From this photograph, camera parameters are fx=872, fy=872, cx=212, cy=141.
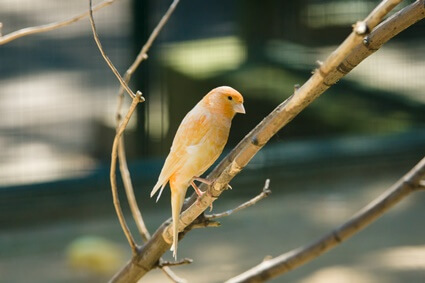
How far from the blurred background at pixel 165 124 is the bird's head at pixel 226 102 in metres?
2.49

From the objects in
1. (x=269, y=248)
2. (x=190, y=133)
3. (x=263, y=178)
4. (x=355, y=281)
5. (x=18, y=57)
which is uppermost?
(x=18, y=57)

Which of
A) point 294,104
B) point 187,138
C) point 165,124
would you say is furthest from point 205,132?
point 165,124

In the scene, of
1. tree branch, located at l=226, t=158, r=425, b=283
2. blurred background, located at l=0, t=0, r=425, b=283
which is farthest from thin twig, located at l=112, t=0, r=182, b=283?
blurred background, located at l=0, t=0, r=425, b=283

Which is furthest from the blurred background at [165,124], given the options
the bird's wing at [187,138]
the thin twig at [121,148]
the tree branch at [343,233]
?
the bird's wing at [187,138]

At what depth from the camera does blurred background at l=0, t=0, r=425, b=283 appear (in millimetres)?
4113

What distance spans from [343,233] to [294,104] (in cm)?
50

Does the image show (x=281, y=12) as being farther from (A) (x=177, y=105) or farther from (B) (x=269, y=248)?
(B) (x=269, y=248)

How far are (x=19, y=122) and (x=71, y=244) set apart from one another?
679 mm

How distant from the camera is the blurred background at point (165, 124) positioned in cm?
411

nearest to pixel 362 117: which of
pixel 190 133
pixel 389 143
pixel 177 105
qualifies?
pixel 389 143

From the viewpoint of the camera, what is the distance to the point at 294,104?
1.21 m

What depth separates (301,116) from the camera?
453 cm

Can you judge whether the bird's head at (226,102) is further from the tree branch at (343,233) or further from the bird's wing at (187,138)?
the tree branch at (343,233)

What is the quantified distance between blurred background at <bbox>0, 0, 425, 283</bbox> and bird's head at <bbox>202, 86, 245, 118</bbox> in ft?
8.18
